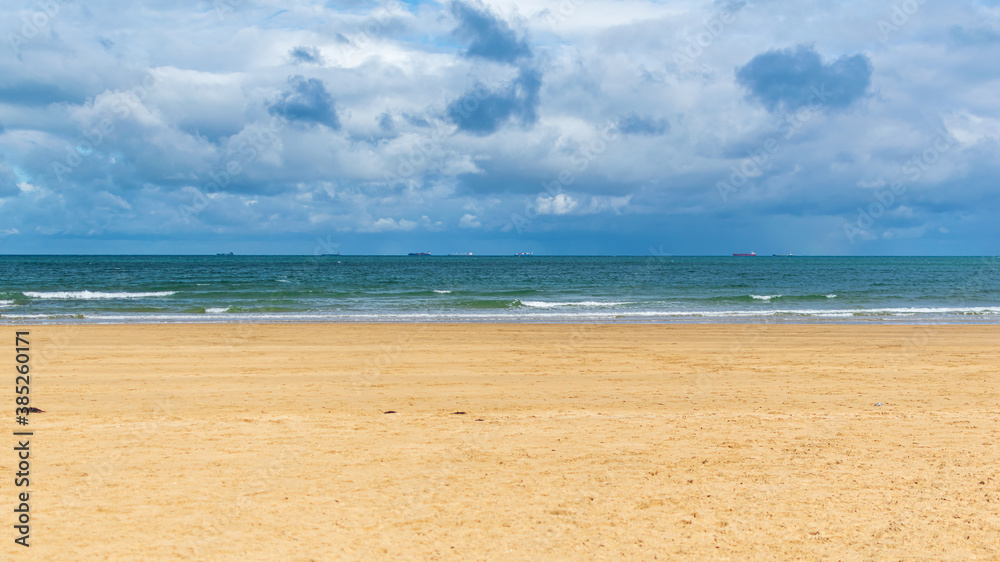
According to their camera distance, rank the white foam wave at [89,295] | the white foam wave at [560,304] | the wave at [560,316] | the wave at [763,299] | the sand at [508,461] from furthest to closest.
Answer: the white foam wave at [89,295], the wave at [763,299], the white foam wave at [560,304], the wave at [560,316], the sand at [508,461]

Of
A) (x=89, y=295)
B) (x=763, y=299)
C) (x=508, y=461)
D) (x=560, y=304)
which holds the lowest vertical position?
(x=508, y=461)

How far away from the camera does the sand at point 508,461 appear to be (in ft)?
17.3

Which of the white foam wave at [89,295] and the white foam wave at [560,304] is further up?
the white foam wave at [560,304]

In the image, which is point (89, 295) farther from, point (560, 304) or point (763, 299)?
point (763, 299)

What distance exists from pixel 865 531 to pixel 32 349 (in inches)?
703

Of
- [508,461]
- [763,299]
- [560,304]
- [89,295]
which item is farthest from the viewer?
[89,295]

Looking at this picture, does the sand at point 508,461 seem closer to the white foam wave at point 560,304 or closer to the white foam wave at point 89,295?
the white foam wave at point 560,304

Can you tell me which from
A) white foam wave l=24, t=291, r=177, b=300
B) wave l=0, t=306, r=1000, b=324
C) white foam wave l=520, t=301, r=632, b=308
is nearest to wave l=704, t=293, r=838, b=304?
wave l=0, t=306, r=1000, b=324

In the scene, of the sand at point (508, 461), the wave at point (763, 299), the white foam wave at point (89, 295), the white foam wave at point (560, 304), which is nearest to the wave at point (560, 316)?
the white foam wave at point (560, 304)

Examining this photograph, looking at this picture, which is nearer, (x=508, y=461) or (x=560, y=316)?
(x=508, y=461)

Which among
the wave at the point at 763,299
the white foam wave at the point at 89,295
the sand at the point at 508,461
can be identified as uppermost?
the wave at the point at 763,299

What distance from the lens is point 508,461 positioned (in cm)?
709

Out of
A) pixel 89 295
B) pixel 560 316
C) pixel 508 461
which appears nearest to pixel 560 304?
pixel 560 316

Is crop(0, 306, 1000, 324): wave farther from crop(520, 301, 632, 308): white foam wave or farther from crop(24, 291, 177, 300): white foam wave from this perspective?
crop(24, 291, 177, 300): white foam wave
